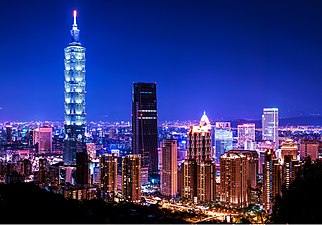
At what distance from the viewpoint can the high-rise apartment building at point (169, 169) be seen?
35.3 feet

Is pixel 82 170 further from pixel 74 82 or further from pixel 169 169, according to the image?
pixel 74 82

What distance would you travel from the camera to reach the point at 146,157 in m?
15.1

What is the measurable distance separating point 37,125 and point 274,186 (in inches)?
466

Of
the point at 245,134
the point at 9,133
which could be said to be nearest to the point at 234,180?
the point at 245,134

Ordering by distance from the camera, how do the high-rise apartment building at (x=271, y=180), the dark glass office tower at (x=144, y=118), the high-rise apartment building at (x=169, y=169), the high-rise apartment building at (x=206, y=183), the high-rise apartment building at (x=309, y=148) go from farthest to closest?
1. the dark glass office tower at (x=144, y=118)
2. the high-rise apartment building at (x=309, y=148)
3. the high-rise apartment building at (x=169, y=169)
4. the high-rise apartment building at (x=206, y=183)
5. the high-rise apartment building at (x=271, y=180)

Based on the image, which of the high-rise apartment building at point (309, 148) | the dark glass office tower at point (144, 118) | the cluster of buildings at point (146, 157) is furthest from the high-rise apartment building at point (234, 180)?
the dark glass office tower at point (144, 118)

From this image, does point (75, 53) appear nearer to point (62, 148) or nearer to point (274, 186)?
point (62, 148)

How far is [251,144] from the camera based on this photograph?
1539 cm

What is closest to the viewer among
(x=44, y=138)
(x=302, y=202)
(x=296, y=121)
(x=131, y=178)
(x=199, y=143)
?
(x=302, y=202)

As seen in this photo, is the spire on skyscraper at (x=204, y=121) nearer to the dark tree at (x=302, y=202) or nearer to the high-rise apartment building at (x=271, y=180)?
the high-rise apartment building at (x=271, y=180)

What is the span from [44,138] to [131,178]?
26.7ft

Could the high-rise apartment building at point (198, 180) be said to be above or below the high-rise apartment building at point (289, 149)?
below

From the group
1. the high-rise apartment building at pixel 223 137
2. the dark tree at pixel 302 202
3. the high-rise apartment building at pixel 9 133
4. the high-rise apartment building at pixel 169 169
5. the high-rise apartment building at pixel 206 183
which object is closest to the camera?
the dark tree at pixel 302 202

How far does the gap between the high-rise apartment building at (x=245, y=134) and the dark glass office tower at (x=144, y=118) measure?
289 cm
